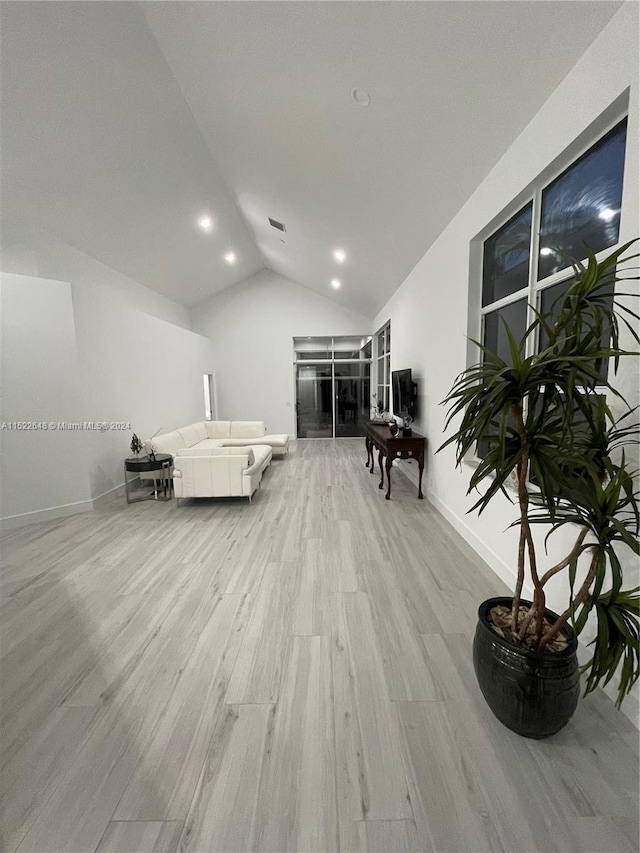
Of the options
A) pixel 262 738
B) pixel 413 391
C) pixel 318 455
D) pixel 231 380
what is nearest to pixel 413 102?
pixel 413 391

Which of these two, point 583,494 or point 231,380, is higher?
point 231,380

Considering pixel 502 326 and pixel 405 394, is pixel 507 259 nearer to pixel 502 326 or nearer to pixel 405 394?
pixel 502 326

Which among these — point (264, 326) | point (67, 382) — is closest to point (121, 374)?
point (67, 382)

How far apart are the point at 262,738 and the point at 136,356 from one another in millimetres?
5259

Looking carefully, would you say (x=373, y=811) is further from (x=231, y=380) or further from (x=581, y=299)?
(x=231, y=380)

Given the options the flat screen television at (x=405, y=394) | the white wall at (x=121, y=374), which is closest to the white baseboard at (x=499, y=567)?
the flat screen television at (x=405, y=394)

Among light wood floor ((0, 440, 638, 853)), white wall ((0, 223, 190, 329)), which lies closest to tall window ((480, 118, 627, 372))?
light wood floor ((0, 440, 638, 853))

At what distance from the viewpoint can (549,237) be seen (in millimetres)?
2248

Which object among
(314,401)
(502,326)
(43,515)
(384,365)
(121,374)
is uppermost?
(384,365)

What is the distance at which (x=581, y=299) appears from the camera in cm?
131

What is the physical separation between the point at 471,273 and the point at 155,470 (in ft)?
14.1

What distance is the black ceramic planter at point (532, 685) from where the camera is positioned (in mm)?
1328

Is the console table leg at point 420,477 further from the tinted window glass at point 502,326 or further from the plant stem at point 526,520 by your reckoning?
the plant stem at point 526,520

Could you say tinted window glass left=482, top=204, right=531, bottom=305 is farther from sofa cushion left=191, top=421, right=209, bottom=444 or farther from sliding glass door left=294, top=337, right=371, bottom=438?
sliding glass door left=294, top=337, right=371, bottom=438
